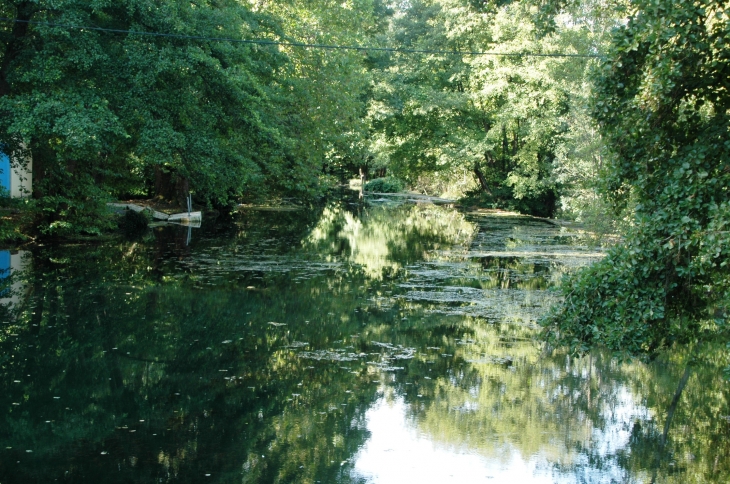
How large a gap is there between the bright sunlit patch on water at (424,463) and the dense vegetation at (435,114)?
54.6 inches

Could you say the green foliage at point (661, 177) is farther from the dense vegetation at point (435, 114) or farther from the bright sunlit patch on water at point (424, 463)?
the bright sunlit patch on water at point (424, 463)

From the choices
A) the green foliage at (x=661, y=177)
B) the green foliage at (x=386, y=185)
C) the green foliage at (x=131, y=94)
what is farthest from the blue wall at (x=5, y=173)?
the green foliage at (x=386, y=185)

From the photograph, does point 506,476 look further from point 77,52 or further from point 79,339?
point 77,52

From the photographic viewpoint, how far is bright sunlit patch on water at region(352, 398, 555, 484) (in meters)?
6.97

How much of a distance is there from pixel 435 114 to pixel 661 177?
3336 centimetres

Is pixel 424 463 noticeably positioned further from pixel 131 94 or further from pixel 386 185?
pixel 386 185

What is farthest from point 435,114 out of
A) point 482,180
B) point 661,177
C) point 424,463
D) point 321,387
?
point 424,463

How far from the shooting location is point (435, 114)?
1555 inches

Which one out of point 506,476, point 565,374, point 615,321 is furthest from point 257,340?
point 615,321

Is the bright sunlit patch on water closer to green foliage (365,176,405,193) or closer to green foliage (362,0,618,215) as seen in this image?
green foliage (362,0,618,215)

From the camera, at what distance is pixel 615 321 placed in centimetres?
649

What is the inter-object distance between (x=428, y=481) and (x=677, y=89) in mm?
4217

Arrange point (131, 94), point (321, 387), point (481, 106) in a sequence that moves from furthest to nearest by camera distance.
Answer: point (481, 106)
point (131, 94)
point (321, 387)

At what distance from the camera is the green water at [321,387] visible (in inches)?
283
